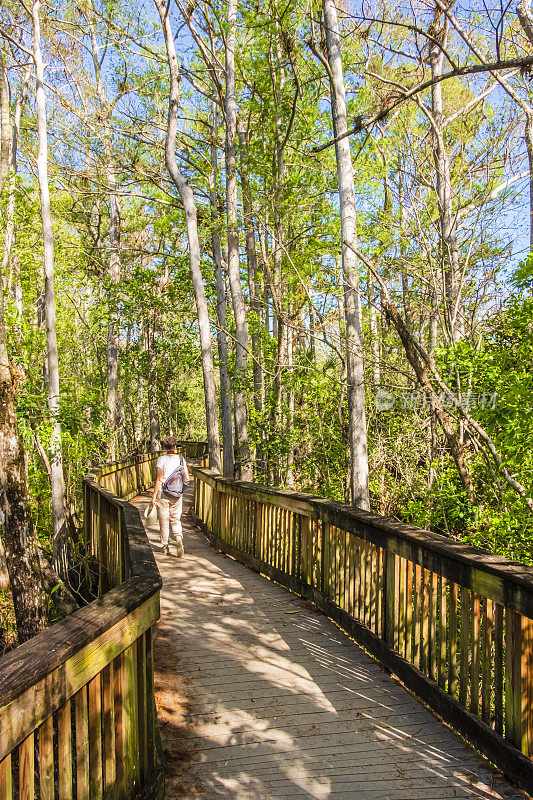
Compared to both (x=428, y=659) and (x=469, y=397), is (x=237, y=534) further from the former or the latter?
(x=428, y=659)

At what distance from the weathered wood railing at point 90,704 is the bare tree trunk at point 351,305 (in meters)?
5.26

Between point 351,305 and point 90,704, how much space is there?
23.5ft

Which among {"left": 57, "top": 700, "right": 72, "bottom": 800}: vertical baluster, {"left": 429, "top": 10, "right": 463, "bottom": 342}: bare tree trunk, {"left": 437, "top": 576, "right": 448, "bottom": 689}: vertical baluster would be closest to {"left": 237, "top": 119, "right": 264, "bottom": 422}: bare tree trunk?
{"left": 429, "top": 10, "right": 463, "bottom": 342}: bare tree trunk

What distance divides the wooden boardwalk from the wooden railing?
A: 0.55 ft

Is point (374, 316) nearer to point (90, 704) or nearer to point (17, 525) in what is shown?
point (17, 525)

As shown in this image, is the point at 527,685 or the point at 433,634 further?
the point at 433,634

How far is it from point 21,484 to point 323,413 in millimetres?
9298

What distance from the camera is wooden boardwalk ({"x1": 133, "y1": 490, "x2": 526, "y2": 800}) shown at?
118 inches

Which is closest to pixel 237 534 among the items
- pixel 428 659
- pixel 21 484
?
pixel 21 484

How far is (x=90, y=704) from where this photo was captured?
7.74 ft

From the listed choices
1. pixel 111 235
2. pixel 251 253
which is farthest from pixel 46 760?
pixel 111 235

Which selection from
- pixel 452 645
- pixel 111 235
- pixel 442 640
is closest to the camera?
pixel 452 645

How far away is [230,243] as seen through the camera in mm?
14477

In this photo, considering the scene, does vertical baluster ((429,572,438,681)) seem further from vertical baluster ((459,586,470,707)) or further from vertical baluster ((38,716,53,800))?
vertical baluster ((38,716,53,800))
